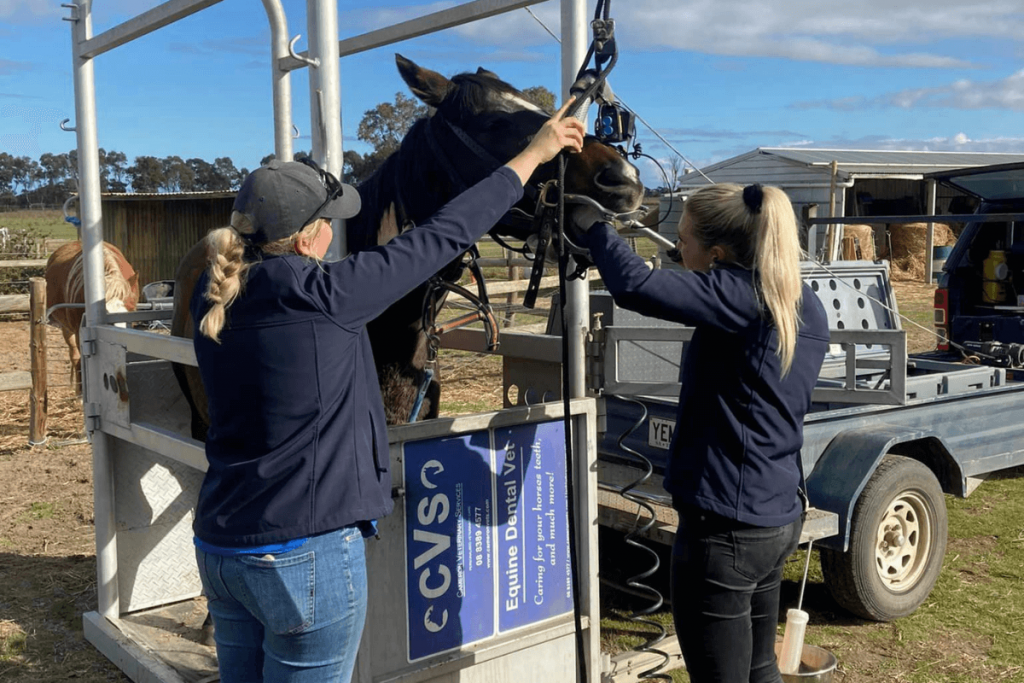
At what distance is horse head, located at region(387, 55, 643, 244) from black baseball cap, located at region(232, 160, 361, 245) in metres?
0.77

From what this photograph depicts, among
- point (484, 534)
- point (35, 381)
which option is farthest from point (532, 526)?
point (35, 381)

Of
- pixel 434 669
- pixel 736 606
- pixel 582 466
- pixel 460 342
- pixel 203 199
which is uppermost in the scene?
pixel 203 199

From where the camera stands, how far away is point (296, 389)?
6.45 ft

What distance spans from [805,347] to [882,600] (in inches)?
92.1

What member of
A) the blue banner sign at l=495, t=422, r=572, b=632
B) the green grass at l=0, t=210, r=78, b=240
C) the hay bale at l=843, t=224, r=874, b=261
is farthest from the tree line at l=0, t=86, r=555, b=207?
the blue banner sign at l=495, t=422, r=572, b=632

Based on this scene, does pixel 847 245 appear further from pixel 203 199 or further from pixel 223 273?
pixel 223 273

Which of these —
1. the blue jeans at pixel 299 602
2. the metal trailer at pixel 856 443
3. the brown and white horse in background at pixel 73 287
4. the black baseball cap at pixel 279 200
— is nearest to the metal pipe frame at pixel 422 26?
the black baseball cap at pixel 279 200

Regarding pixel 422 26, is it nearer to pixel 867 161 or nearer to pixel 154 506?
pixel 154 506

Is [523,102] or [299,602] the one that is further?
[523,102]

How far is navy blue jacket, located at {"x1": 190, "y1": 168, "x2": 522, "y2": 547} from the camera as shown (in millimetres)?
1948

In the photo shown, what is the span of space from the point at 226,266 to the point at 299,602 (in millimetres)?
747

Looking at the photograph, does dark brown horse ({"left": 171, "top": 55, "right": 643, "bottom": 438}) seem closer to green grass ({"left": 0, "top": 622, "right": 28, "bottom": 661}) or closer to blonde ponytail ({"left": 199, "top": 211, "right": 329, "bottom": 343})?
blonde ponytail ({"left": 199, "top": 211, "right": 329, "bottom": 343})

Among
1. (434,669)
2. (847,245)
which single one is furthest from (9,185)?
(434,669)

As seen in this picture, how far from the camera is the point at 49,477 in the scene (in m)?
6.86
